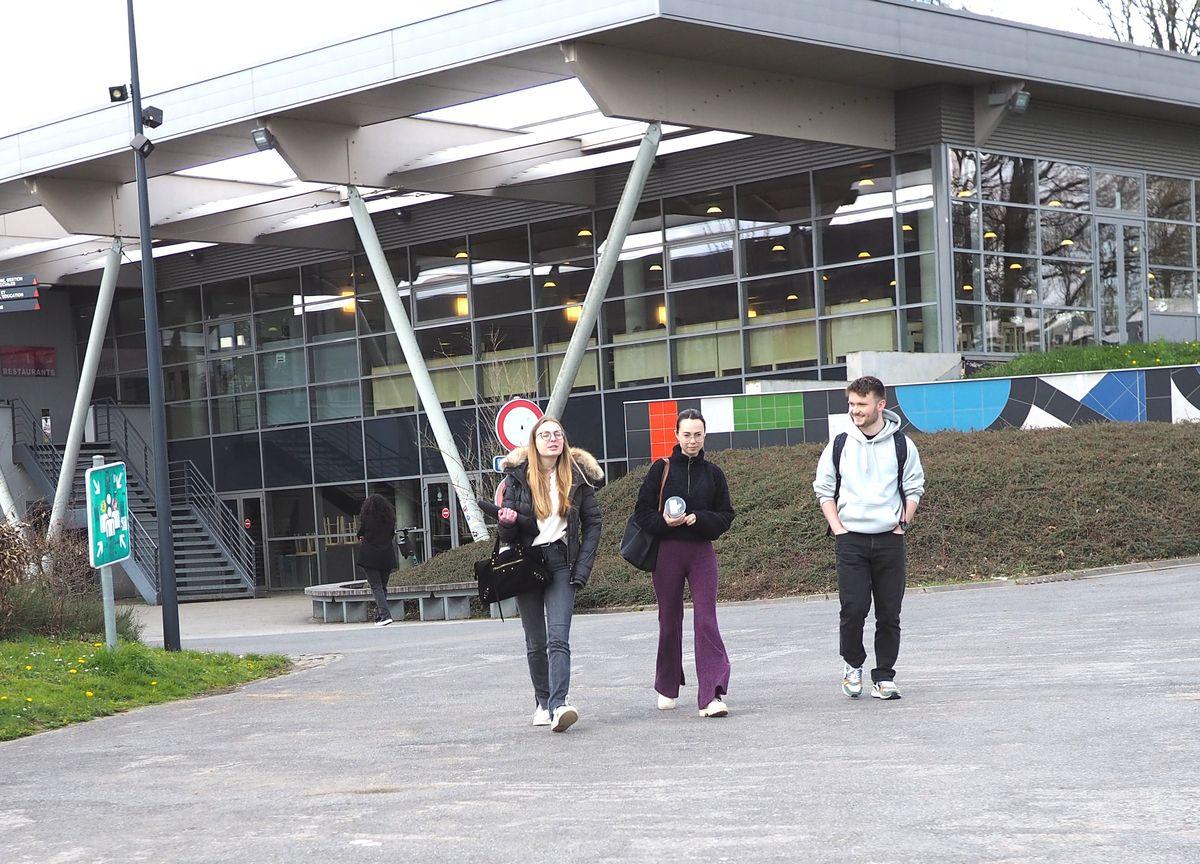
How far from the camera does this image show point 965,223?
26469 mm

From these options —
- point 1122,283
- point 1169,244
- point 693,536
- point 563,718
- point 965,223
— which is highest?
point 965,223

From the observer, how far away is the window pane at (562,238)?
1224 inches

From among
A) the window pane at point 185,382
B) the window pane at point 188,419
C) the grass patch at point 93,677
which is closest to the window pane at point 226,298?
the window pane at point 185,382

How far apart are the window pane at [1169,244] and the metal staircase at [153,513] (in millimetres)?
19501

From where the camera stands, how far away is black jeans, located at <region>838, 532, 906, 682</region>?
938cm

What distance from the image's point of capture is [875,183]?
26984mm

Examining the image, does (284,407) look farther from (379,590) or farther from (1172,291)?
(1172,291)

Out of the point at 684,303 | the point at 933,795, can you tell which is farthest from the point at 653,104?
the point at 933,795

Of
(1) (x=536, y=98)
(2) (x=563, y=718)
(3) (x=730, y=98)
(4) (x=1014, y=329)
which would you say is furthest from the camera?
(4) (x=1014, y=329)

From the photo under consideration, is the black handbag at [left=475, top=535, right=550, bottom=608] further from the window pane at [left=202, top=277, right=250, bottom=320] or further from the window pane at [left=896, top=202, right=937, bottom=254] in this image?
the window pane at [left=202, top=277, right=250, bottom=320]

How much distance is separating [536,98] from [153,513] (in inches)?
637

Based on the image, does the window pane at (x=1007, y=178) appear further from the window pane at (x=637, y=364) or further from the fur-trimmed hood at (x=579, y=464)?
the fur-trimmed hood at (x=579, y=464)

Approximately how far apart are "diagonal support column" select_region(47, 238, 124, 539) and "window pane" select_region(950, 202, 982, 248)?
1499 cm

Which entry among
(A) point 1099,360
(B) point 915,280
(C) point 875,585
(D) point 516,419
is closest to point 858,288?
(B) point 915,280
